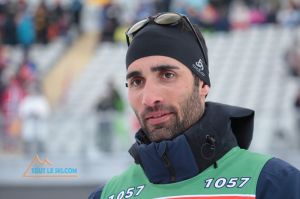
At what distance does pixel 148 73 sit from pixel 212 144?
0.36 meters

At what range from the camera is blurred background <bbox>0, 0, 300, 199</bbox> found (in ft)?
31.8

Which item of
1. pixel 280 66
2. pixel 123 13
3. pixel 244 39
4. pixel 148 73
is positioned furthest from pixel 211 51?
pixel 148 73

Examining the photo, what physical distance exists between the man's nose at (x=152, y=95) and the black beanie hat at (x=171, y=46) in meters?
0.15

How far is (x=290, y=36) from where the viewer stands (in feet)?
49.6

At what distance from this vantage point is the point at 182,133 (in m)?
2.83

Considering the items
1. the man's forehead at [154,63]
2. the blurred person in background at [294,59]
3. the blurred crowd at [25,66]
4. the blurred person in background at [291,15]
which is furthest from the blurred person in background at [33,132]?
the man's forehead at [154,63]

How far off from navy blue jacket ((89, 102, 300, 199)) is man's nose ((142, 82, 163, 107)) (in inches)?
5.9

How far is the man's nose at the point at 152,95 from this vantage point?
2830 mm

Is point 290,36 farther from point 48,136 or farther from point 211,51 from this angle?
point 48,136

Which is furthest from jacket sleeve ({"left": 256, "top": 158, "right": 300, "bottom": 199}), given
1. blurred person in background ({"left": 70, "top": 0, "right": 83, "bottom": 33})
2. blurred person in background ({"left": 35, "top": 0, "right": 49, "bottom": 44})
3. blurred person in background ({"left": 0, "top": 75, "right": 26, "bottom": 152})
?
blurred person in background ({"left": 70, "top": 0, "right": 83, "bottom": 33})

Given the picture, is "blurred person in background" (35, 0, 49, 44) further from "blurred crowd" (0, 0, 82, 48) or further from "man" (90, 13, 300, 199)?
"man" (90, 13, 300, 199)

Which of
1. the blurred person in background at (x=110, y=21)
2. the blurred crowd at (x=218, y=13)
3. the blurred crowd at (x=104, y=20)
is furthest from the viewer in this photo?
the blurred person in background at (x=110, y=21)
